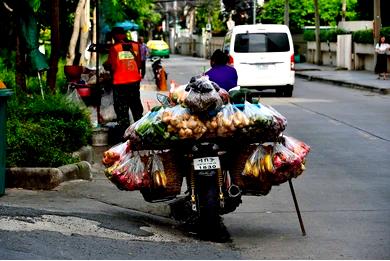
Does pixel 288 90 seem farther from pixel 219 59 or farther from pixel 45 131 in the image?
pixel 45 131

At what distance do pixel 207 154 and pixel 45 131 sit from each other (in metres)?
3.85

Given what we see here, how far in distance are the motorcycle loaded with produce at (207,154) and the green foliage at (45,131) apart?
257 centimetres

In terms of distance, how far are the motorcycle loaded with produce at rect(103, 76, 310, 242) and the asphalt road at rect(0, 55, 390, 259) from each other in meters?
0.37

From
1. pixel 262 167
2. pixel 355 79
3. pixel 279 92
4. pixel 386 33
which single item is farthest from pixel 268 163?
pixel 386 33

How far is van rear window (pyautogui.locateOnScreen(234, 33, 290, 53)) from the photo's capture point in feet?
94.2

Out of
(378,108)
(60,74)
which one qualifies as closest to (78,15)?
(60,74)

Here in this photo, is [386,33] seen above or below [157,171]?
above

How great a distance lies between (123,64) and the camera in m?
16.0

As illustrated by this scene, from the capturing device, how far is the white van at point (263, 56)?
28656 millimetres

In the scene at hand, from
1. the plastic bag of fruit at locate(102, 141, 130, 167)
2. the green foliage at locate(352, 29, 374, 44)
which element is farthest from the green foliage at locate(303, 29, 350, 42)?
the plastic bag of fruit at locate(102, 141, 130, 167)

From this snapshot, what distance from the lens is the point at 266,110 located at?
8.96 m

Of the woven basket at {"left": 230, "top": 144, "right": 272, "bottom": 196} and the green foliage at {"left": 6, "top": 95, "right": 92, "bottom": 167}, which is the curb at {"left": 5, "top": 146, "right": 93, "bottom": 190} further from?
the woven basket at {"left": 230, "top": 144, "right": 272, "bottom": 196}

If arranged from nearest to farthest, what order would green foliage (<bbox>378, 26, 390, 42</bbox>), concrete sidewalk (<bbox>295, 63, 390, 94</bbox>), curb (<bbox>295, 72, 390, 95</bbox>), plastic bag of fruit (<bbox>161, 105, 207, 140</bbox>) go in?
plastic bag of fruit (<bbox>161, 105, 207, 140</bbox>) < curb (<bbox>295, 72, 390, 95</bbox>) < concrete sidewalk (<bbox>295, 63, 390, 94</bbox>) < green foliage (<bbox>378, 26, 390, 42</bbox>)

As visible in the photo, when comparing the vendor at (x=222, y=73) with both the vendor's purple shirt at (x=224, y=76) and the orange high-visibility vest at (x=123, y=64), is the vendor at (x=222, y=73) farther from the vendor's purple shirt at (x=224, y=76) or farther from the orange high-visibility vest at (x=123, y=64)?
the orange high-visibility vest at (x=123, y=64)
